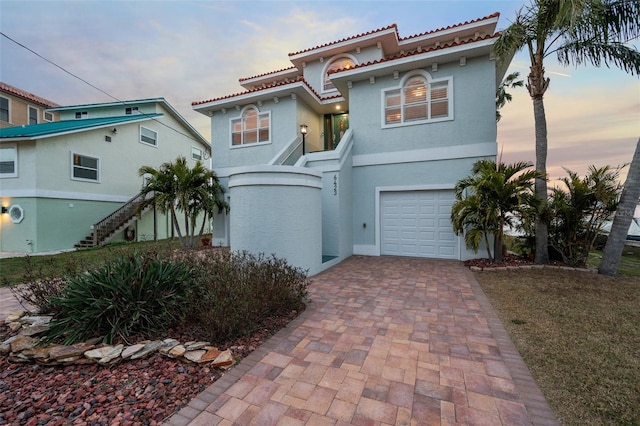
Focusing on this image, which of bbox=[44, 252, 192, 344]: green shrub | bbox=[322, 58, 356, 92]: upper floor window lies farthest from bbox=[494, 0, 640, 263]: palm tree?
bbox=[44, 252, 192, 344]: green shrub

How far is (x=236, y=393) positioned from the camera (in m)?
2.51

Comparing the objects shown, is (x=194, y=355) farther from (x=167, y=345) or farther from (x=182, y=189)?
(x=182, y=189)

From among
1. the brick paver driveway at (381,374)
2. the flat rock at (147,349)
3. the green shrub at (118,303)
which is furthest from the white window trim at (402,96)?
the flat rock at (147,349)

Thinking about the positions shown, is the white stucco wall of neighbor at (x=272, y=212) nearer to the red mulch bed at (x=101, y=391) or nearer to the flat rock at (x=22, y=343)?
the red mulch bed at (x=101, y=391)

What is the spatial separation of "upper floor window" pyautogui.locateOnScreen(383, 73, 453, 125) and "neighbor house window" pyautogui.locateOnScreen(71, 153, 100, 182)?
1525 centimetres

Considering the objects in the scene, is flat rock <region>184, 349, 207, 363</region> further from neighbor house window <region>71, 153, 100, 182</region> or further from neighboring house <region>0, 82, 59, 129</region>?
neighboring house <region>0, 82, 59, 129</region>

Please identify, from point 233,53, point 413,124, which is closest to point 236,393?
point 413,124

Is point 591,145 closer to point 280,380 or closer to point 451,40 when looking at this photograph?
point 451,40

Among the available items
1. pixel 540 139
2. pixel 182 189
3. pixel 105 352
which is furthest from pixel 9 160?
pixel 540 139

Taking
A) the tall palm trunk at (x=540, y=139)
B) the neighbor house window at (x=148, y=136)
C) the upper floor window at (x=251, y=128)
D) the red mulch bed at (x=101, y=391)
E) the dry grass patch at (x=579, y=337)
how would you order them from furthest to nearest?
the neighbor house window at (x=148, y=136), the upper floor window at (x=251, y=128), the tall palm trunk at (x=540, y=139), the dry grass patch at (x=579, y=337), the red mulch bed at (x=101, y=391)

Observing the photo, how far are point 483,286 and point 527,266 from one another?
2463 millimetres

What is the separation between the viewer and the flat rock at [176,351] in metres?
3.00

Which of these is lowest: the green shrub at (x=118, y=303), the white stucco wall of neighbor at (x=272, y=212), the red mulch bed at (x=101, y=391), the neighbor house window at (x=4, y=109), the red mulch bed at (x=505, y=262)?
the red mulch bed at (x=101, y=391)

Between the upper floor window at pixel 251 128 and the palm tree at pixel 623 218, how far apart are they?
1191cm
